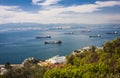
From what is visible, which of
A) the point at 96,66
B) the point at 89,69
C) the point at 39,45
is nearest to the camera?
the point at 89,69

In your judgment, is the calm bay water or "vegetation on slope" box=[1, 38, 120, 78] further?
the calm bay water

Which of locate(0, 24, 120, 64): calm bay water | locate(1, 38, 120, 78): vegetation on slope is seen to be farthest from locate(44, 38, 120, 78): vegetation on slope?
locate(0, 24, 120, 64): calm bay water

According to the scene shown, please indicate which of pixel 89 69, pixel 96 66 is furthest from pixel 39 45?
pixel 89 69

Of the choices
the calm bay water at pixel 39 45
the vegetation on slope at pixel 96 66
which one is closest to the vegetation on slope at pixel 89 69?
the vegetation on slope at pixel 96 66

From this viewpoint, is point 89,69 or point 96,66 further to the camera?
point 96,66

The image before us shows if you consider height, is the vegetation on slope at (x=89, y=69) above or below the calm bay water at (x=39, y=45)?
above

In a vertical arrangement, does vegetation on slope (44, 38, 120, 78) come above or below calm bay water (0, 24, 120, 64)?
above

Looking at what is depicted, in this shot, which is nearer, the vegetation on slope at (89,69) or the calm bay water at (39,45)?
the vegetation on slope at (89,69)

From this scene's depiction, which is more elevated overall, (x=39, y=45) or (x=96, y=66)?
(x=96, y=66)

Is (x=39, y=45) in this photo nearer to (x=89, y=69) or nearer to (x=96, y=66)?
(x=96, y=66)

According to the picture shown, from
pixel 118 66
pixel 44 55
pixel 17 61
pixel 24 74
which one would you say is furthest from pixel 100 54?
pixel 44 55

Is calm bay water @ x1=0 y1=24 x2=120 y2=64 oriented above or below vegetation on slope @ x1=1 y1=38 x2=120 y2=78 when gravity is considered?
below

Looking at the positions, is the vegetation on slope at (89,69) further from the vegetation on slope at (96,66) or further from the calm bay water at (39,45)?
the calm bay water at (39,45)

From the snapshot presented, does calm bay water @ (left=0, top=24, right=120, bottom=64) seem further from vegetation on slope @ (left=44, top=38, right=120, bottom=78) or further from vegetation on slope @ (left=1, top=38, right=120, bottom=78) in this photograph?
vegetation on slope @ (left=44, top=38, right=120, bottom=78)
